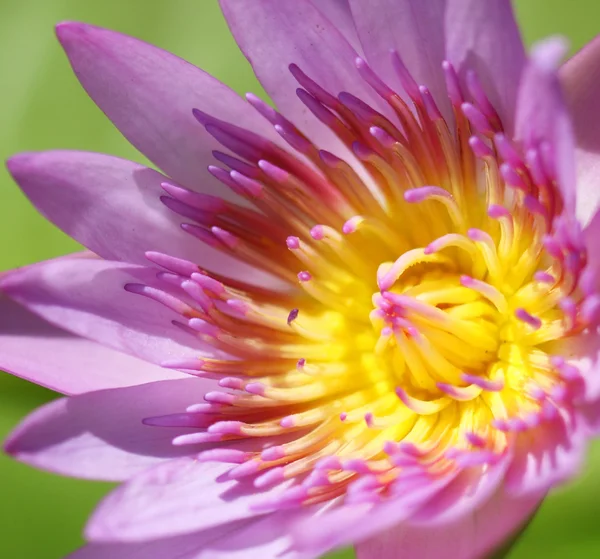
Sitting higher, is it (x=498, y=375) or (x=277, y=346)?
(x=277, y=346)

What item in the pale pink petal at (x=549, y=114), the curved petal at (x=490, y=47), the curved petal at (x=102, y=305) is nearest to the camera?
the pale pink petal at (x=549, y=114)

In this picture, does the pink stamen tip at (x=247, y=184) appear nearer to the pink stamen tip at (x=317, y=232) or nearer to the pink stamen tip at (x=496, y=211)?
the pink stamen tip at (x=317, y=232)

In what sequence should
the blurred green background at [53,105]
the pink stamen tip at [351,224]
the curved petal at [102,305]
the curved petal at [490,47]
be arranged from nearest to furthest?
the curved petal at [490,47] → the curved petal at [102,305] → the pink stamen tip at [351,224] → the blurred green background at [53,105]

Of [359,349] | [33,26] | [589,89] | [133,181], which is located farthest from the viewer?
[33,26]

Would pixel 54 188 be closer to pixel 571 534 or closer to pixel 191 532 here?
pixel 191 532

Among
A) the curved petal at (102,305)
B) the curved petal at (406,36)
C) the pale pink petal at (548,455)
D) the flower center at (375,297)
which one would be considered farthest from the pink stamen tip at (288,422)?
the curved petal at (406,36)

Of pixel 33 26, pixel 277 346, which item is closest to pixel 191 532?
pixel 277 346
